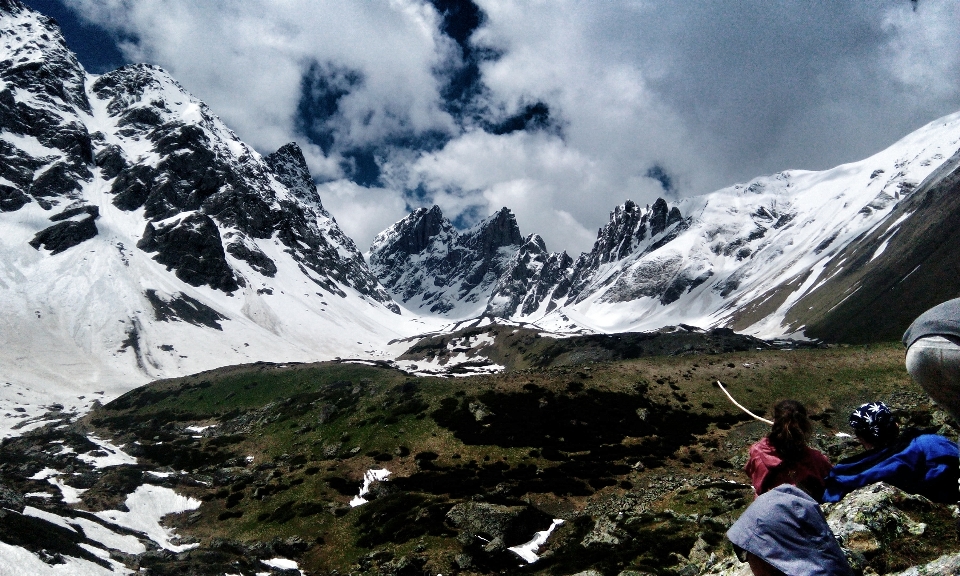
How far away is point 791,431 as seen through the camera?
318 inches

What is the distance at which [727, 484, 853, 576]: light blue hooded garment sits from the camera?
12.5 ft

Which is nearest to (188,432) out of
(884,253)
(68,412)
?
(68,412)

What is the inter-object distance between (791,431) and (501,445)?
4532 cm

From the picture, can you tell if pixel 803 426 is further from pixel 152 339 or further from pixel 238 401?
pixel 152 339

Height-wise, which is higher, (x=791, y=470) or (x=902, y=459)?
(x=902, y=459)

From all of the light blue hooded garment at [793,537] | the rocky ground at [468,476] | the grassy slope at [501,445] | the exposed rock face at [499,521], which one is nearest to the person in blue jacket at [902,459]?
the rocky ground at [468,476]

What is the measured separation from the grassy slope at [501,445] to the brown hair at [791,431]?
17.3m

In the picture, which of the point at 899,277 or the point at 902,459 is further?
the point at 899,277

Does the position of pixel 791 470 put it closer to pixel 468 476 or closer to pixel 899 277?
pixel 468 476

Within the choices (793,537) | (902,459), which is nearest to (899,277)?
(902,459)

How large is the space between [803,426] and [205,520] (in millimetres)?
51124

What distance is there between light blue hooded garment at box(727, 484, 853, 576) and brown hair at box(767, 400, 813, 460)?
4.55 metres

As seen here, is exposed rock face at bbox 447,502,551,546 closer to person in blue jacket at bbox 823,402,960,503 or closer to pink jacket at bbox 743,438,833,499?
pink jacket at bbox 743,438,833,499

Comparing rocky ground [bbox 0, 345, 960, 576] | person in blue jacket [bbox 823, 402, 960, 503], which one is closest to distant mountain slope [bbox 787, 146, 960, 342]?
rocky ground [bbox 0, 345, 960, 576]
